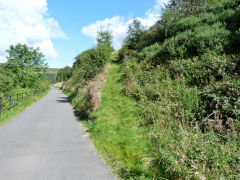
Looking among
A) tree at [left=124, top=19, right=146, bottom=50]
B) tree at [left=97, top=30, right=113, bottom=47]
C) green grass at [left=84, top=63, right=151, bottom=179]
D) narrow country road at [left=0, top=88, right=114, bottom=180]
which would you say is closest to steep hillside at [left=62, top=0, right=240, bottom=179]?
green grass at [left=84, top=63, right=151, bottom=179]

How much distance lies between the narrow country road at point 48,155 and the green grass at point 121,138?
38cm

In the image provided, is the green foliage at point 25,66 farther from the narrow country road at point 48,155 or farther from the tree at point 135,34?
the narrow country road at point 48,155

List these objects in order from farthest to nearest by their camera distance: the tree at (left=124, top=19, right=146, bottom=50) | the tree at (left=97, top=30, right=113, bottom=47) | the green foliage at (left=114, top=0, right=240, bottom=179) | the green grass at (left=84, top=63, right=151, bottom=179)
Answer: the tree at (left=97, top=30, right=113, bottom=47) < the tree at (left=124, top=19, right=146, bottom=50) < the green grass at (left=84, top=63, right=151, bottom=179) < the green foliage at (left=114, top=0, right=240, bottom=179)

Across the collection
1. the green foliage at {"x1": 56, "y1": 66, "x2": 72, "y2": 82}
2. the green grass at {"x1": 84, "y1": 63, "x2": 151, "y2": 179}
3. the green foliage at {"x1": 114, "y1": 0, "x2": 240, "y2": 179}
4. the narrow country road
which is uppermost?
the green foliage at {"x1": 56, "y1": 66, "x2": 72, "y2": 82}

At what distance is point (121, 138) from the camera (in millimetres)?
6223

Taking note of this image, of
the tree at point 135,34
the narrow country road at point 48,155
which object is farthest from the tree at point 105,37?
the narrow country road at point 48,155

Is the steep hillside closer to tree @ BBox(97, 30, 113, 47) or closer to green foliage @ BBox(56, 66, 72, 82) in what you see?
tree @ BBox(97, 30, 113, 47)

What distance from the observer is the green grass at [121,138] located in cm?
445

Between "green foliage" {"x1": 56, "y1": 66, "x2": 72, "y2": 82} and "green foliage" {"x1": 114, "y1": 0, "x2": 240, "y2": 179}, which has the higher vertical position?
"green foliage" {"x1": 56, "y1": 66, "x2": 72, "y2": 82}

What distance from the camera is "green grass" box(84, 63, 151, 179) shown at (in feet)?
14.6

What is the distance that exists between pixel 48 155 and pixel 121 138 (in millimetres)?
2446

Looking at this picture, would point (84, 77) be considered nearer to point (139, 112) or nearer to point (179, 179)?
point (139, 112)

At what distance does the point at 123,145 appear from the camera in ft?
18.7

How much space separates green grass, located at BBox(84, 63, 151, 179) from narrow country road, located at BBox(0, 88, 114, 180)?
38 centimetres
